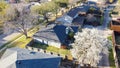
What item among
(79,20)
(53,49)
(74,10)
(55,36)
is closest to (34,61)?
(53,49)

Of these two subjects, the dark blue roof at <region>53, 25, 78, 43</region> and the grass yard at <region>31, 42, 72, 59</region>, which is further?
the dark blue roof at <region>53, 25, 78, 43</region>

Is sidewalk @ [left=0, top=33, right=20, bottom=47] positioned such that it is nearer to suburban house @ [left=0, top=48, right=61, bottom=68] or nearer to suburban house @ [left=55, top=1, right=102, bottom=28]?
suburban house @ [left=55, top=1, right=102, bottom=28]

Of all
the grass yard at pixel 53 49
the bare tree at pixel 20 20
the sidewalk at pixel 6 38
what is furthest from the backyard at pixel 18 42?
the grass yard at pixel 53 49

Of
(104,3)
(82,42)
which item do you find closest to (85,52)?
(82,42)

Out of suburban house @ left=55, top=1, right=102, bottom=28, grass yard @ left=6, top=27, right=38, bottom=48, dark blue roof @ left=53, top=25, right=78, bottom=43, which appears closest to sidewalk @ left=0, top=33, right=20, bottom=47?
grass yard @ left=6, top=27, right=38, bottom=48

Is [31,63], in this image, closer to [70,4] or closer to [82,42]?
[82,42]

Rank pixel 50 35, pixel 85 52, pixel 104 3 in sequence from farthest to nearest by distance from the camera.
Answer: pixel 104 3 → pixel 50 35 → pixel 85 52

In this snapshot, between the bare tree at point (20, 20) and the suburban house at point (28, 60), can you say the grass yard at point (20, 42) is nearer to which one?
the bare tree at point (20, 20)
